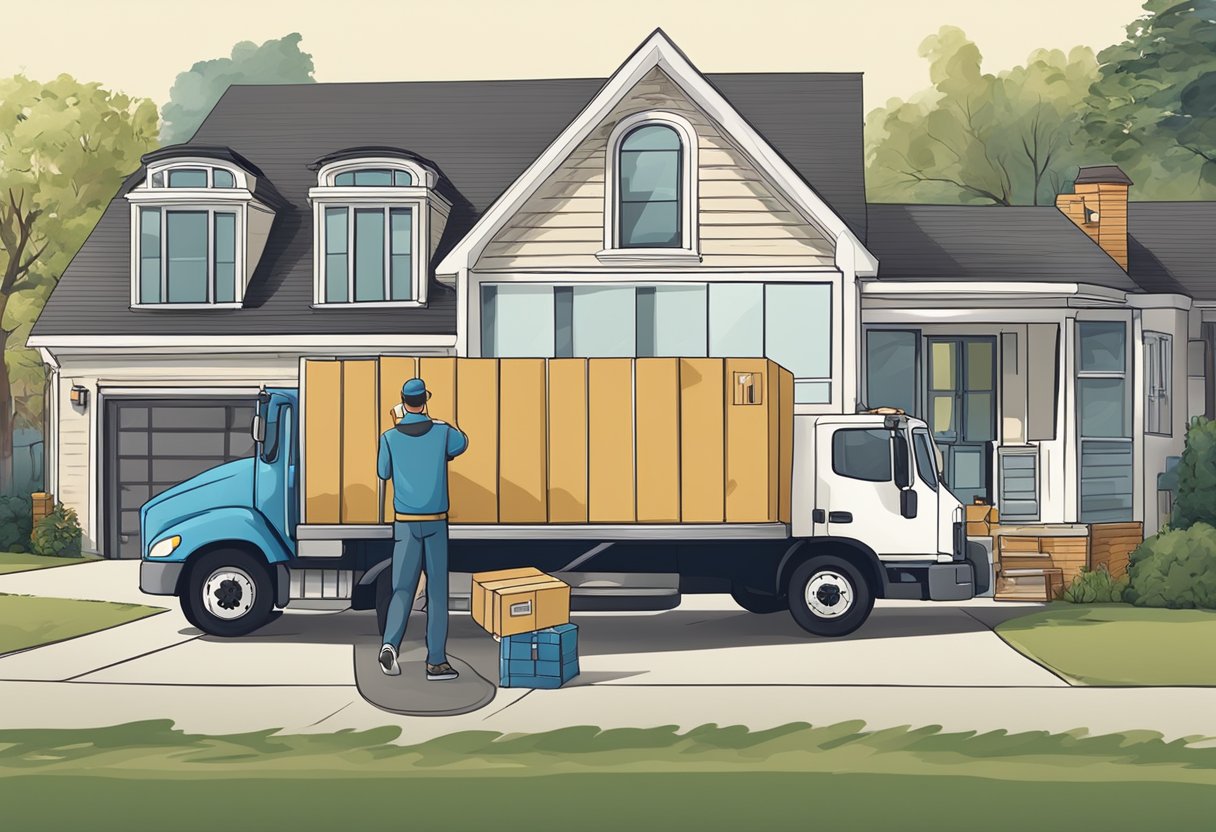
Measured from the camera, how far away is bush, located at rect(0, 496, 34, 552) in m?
26.0

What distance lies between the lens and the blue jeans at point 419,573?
11.4 metres

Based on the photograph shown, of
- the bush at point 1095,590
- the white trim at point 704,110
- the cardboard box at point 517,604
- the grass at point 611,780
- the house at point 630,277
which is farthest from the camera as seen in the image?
the house at point 630,277

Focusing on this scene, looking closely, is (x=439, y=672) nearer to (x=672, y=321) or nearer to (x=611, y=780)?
(x=611, y=780)

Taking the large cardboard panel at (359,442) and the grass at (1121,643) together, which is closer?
the grass at (1121,643)

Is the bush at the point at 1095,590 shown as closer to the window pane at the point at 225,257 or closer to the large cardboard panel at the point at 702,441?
the large cardboard panel at the point at 702,441

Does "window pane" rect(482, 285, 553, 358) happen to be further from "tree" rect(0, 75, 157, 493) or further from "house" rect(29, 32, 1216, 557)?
"tree" rect(0, 75, 157, 493)

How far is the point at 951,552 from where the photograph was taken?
14555 millimetres

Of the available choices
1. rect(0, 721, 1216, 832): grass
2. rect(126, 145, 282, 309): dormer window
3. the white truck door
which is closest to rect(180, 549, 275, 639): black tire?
rect(0, 721, 1216, 832): grass

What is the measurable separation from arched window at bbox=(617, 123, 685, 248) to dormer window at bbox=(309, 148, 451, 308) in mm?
4250

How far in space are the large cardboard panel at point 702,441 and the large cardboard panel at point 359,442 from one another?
2966mm

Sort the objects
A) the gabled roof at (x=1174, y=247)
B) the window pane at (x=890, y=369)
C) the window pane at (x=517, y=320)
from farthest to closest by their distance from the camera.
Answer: the gabled roof at (x=1174, y=247)
the window pane at (x=890, y=369)
the window pane at (x=517, y=320)

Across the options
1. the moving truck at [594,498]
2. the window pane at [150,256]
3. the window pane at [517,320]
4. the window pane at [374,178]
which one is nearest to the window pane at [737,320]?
the window pane at [517,320]

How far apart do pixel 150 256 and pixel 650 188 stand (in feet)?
30.1

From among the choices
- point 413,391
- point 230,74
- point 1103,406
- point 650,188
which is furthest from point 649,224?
point 230,74
